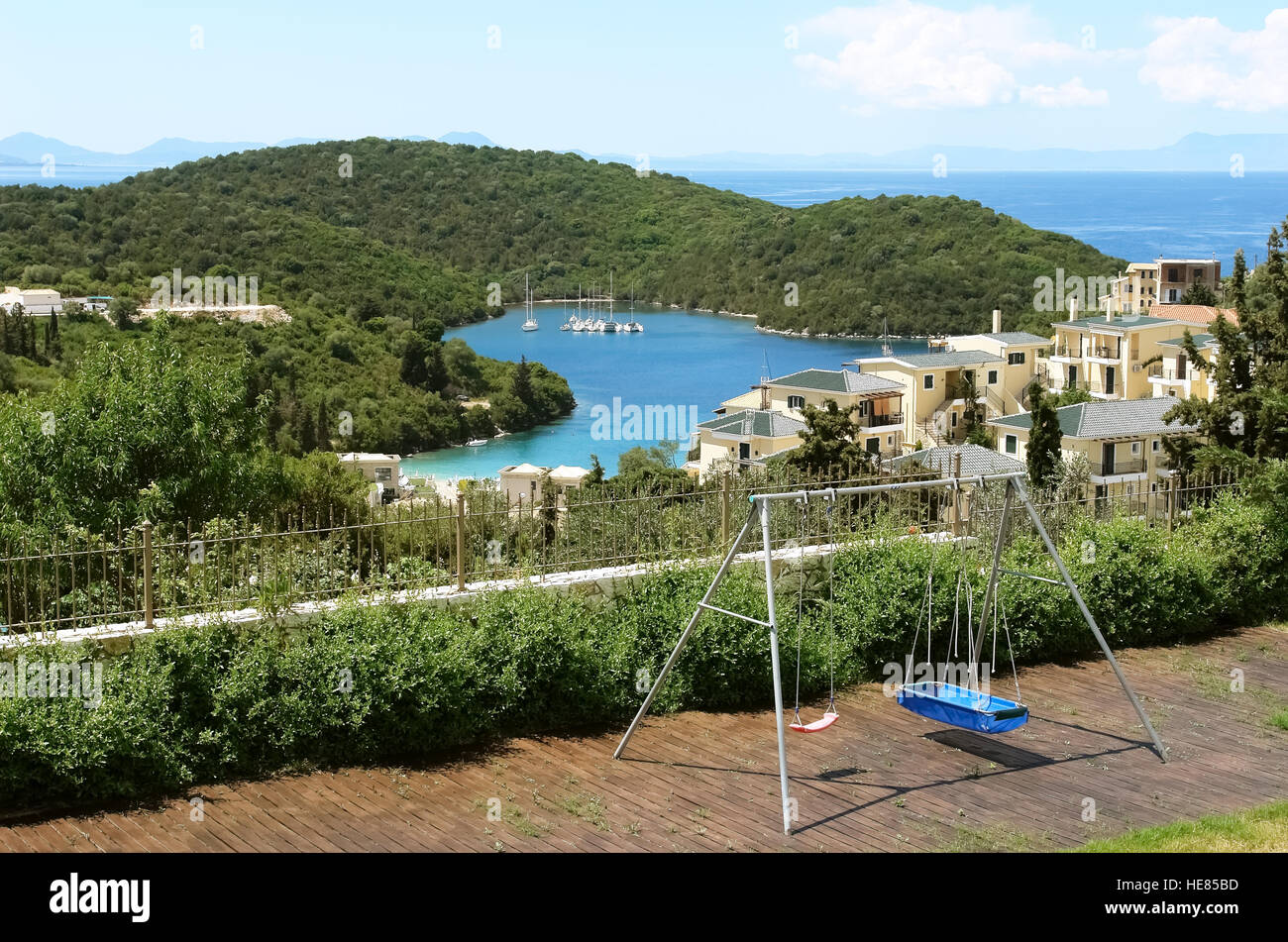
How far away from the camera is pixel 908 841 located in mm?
5734

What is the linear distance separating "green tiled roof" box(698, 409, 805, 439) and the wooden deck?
43.9 metres

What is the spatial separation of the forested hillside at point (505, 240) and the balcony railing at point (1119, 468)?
140 feet

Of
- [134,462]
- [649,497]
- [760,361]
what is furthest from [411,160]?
[649,497]

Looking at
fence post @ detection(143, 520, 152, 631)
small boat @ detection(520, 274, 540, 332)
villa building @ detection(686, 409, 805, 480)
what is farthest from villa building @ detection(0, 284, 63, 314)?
fence post @ detection(143, 520, 152, 631)

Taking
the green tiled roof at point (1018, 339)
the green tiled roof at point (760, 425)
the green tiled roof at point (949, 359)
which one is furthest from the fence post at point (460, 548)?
the green tiled roof at point (1018, 339)

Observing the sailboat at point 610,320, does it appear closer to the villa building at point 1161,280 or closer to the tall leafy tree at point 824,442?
the villa building at point 1161,280

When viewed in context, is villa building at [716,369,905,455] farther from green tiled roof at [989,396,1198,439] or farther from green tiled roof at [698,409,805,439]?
green tiled roof at [989,396,1198,439]

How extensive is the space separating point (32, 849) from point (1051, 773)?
487 centimetres

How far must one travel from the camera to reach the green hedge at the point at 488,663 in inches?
236

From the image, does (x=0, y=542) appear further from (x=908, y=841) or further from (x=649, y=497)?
(x=908, y=841)

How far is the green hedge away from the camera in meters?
6.00

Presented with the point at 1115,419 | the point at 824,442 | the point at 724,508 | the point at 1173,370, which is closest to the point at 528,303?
the point at 1173,370

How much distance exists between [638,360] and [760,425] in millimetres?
73621

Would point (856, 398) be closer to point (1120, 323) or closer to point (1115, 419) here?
point (1120, 323)
